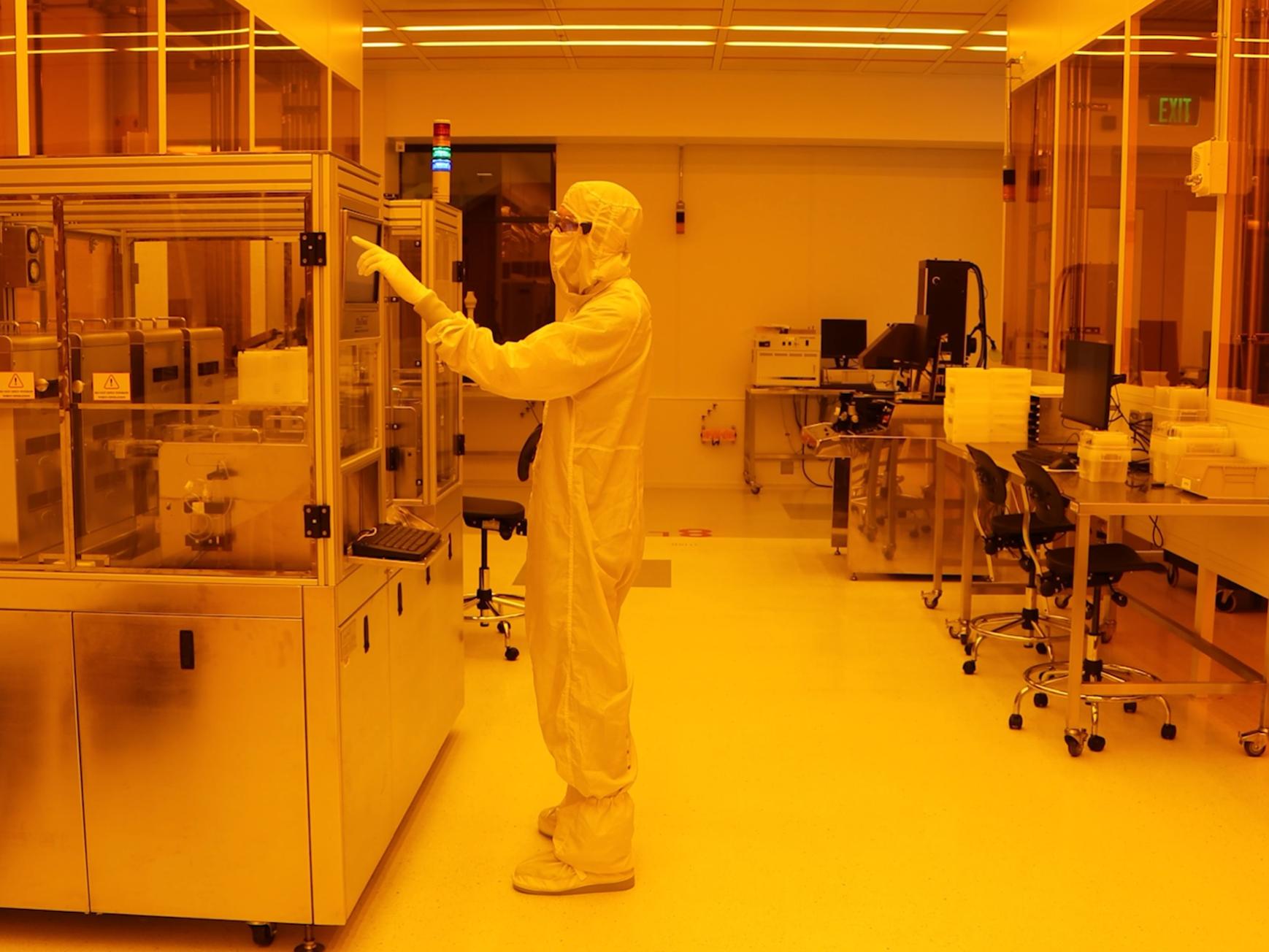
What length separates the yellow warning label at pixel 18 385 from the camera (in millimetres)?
2455

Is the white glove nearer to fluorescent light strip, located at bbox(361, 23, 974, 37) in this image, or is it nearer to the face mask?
the face mask

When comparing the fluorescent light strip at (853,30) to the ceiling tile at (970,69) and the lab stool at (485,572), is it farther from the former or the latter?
the lab stool at (485,572)

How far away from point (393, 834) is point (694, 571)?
10.9 feet

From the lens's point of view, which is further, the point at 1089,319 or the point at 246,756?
the point at 1089,319

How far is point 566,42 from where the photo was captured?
7.49 metres

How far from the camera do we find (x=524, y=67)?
8273 millimetres

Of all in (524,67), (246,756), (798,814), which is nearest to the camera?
(246,756)

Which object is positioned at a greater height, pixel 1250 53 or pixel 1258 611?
pixel 1250 53

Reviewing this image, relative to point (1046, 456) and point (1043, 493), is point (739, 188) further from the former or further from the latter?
point (1043, 493)

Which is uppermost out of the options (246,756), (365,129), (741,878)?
(365,129)

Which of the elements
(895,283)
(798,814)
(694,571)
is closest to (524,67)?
(895,283)

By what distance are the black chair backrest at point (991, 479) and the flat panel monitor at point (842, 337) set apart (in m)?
4.08

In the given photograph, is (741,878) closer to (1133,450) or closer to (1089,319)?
(1133,450)

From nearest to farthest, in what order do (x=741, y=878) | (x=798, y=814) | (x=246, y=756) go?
1. (x=246, y=756)
2. (x=741, y=878)
3. (x=798, y=814)
